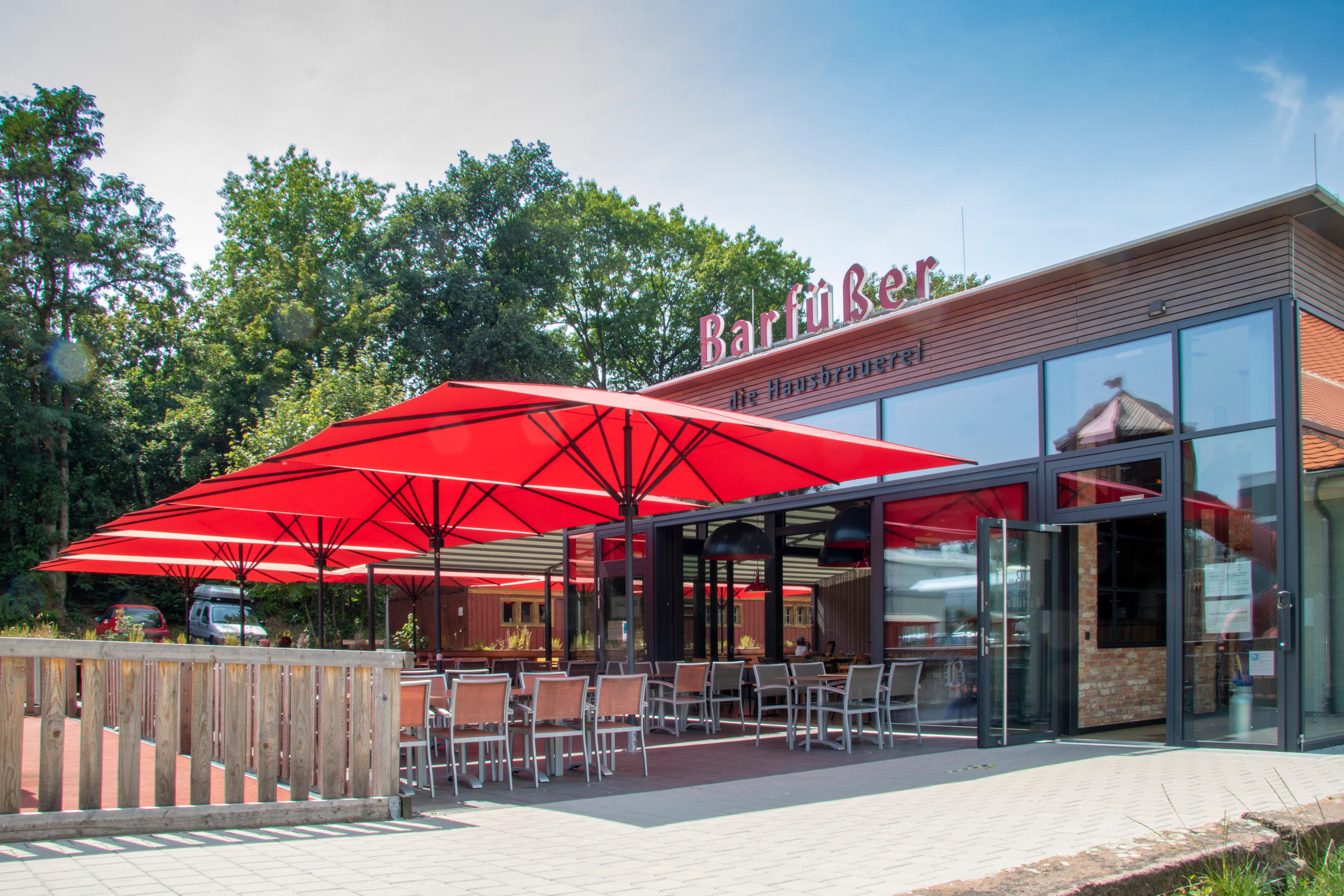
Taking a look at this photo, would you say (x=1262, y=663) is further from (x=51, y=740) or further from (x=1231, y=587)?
(x=51, y=740)

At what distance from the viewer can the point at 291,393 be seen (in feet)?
90.6

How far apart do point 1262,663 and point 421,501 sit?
7.81 m

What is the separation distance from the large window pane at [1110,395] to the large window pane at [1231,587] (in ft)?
1.75

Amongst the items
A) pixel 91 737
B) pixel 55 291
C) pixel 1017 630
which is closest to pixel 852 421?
pixel 1017 630

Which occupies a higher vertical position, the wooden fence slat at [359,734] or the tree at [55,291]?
the tree at [55,291]

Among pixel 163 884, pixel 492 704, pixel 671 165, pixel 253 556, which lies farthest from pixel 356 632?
pixel 163 884

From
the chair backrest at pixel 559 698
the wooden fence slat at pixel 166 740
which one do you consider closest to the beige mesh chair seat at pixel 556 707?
the chair backrest at pixel 559 698

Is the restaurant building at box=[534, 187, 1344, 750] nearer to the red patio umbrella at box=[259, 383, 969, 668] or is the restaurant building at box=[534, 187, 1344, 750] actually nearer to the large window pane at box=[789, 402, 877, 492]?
the large window pane at box=[789, 402, 877, 492]

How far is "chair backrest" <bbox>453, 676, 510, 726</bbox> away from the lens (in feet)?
21.4

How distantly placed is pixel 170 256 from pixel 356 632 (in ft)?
50.3

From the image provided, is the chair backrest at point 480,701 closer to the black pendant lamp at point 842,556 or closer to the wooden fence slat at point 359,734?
the wooden fence slat at point 359,734

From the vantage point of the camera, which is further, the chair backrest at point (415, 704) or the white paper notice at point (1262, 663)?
the white paper notice at point (1262, 663)

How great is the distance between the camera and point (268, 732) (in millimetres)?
5156

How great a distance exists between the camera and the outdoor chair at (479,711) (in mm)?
6535
